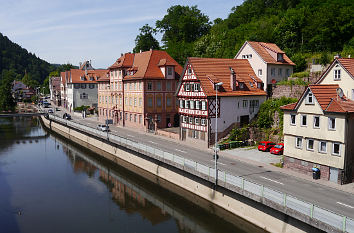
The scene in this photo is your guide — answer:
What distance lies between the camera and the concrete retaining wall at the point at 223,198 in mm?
22703

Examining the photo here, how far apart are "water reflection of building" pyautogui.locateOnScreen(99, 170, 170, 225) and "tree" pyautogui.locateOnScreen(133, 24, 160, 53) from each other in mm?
74448

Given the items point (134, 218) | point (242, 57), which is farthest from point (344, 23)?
point (134, 218)

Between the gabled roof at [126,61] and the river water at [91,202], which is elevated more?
the gabled roof at [126,61]

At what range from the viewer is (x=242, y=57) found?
54406mm

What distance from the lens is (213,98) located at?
43125 millimetres

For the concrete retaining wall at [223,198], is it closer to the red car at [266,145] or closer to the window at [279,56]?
the red car at [266,145]

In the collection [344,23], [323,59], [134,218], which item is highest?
[344,23]

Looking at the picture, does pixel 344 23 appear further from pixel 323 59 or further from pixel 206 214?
pixel 206 214

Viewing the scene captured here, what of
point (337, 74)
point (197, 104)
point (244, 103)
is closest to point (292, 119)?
point (337, 74)

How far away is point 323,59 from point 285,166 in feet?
87.9

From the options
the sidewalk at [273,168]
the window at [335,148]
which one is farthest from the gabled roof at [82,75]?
the window at [335,148]

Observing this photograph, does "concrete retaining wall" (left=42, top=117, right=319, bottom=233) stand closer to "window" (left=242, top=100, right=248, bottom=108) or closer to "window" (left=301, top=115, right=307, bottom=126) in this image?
"window" (left=301, top=115, right=307, bottom=126)

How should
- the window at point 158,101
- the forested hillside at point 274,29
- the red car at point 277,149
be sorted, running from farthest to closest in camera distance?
the window at point 158,101, the forested hillside at point 274,29, the red car at point 277,149

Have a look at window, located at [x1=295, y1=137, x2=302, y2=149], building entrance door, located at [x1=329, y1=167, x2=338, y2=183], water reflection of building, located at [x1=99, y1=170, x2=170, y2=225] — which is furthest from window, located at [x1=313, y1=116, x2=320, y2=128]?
water reflection of building, located at [x1=99, y1=170, x2=170, y2=225]
